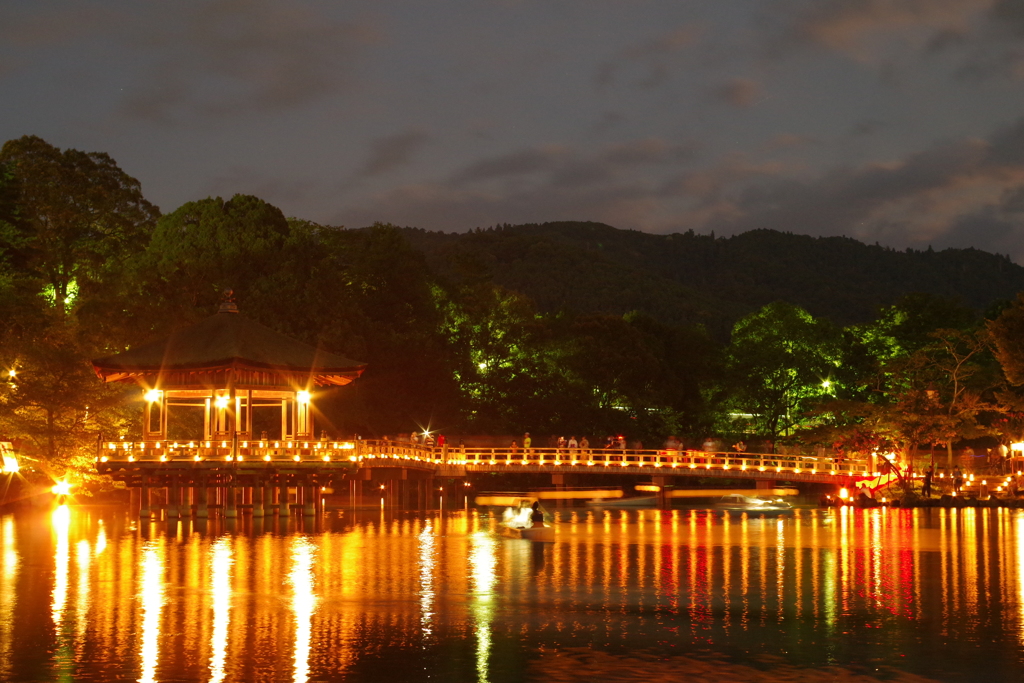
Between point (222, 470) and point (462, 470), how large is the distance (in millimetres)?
12994

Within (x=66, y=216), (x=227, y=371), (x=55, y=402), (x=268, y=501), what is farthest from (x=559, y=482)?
(x=66, y=216)

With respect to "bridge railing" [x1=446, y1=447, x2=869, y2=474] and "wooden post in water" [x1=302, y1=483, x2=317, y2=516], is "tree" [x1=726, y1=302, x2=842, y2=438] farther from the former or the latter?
"wooden post in water" [x1=302, y1=483, x2=317, y2=516]

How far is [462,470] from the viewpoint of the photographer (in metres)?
54.8

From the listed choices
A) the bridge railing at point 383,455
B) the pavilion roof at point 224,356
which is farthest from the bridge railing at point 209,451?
the pavilion roof at point 224,356

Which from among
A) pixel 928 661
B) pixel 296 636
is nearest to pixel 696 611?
pixel 928 661

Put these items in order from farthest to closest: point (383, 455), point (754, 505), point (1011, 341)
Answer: point (754, 505) → point (1011, 341) → point (383, 455)

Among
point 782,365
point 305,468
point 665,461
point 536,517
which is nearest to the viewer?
point 536,517

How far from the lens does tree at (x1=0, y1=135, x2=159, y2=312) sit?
65375mm

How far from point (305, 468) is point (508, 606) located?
75.2ft

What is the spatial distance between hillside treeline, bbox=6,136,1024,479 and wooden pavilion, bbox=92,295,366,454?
17.0 feet

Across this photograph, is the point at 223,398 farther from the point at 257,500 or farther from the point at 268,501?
the point at 257,500

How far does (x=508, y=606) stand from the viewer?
24.3 m

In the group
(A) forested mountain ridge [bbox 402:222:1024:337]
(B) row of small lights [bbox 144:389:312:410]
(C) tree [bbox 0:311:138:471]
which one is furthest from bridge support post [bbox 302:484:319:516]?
(A) forested mountain ridge [bbox 402:222:1024:337]

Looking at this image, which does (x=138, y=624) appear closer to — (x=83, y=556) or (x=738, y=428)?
(x=83, y=556)
